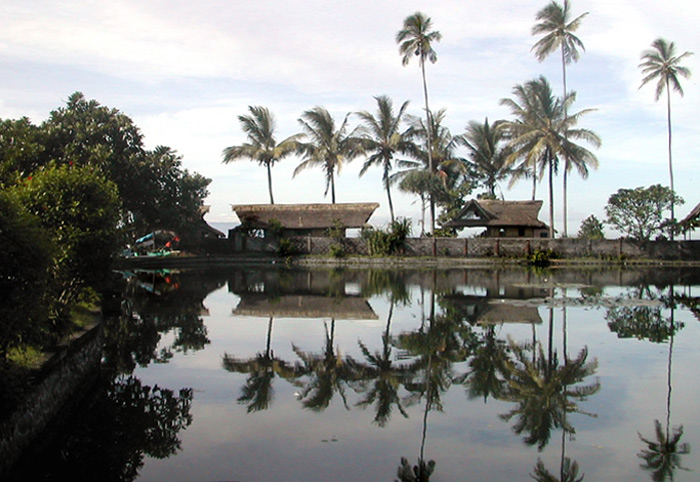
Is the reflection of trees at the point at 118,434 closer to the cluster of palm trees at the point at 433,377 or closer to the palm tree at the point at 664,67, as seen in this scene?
the cluster of palm trees at the point at 433,377

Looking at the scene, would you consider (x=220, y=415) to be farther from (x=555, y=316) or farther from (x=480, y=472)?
(x=555, y=316)

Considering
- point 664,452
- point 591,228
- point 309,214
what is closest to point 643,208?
point 591,228

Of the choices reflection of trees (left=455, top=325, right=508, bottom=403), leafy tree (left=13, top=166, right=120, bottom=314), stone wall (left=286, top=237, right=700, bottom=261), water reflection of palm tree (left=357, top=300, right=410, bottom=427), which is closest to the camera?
water reflection of palm tree (left=357, top=300, right=410, bottom=427)

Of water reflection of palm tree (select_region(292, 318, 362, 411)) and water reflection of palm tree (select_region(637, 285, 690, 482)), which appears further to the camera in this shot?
water reflection of palm tree (select_region(292, 318, 362, 411))

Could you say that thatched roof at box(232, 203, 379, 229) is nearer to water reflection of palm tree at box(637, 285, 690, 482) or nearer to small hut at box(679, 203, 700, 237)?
small hut at box(679, 203, 700, 237)

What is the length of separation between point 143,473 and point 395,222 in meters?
30.2

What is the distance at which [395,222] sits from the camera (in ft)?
115

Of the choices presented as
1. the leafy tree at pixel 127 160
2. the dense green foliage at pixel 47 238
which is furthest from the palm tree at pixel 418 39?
the dense green foliage at pixel 47 238

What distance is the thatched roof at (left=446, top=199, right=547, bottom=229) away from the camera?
36.8 meters

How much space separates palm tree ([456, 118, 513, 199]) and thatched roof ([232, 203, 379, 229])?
27.7 feet

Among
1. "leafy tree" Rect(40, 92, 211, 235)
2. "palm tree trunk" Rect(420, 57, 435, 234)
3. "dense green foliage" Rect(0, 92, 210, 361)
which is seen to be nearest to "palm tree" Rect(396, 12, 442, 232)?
"palm tree trunk" Rect(420, 57, 435, 234)

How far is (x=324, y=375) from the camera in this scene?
324 inches

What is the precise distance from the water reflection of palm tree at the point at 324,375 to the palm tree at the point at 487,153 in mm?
33571

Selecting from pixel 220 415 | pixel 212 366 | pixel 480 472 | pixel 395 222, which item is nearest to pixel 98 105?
pixel 395 222
